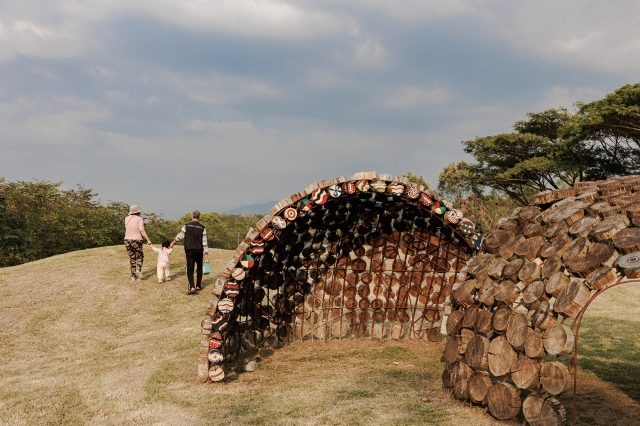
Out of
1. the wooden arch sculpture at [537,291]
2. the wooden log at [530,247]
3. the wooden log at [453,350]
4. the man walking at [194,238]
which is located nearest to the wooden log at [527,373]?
the wooden arch sculpture at [537,291]

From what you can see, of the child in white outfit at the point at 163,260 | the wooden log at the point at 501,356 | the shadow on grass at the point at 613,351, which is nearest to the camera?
the wooden log at the point at 501,356

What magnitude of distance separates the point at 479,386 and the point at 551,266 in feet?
5.38

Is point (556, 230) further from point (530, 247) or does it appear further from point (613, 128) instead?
point (613, 128)

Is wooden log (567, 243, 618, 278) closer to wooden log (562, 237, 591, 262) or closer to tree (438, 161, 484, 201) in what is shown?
wooden log (562, 237, 591, 262)

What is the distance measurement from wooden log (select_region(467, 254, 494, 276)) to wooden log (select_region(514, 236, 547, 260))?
0.48 meters

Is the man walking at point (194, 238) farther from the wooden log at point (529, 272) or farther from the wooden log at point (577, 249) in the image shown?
the wooden log at point (577, 249)

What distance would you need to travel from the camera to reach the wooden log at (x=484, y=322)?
5852mm

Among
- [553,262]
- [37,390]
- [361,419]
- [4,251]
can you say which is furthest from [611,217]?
[4,251]

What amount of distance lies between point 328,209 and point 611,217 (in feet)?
16.4

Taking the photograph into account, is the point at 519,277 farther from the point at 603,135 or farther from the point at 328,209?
the point at 603,135

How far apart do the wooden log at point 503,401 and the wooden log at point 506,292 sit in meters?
0.93

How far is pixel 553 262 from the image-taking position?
5.43m

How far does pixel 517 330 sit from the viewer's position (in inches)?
213

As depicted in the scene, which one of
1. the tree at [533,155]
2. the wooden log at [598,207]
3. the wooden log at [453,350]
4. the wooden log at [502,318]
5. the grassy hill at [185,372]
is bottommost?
the grassy hill at [185,372]
